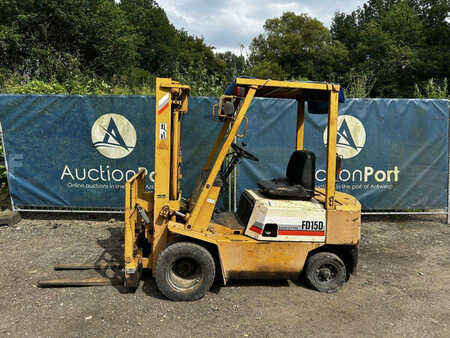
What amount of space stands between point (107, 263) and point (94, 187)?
7.50ft

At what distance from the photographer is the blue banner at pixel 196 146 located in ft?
21.4

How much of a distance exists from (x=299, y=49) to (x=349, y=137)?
4819 centimetres

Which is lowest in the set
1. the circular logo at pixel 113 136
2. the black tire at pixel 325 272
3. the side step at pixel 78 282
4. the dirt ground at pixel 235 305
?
the dirt ground at pixel 235 305

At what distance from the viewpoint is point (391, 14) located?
46.8 meters

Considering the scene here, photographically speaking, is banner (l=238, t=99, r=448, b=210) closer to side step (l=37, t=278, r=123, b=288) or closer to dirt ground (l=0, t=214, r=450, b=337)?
dirt ground (l=0, t=214, r=450, b=337)

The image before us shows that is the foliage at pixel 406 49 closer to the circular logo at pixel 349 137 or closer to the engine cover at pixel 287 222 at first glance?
the circular logo at pixel 349 137

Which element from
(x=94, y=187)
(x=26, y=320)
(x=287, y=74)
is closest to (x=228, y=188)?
(x=94, y=187)

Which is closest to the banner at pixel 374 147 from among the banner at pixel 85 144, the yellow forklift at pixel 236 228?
the banner at pixel 85 144

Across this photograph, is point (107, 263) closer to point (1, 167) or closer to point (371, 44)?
point (1, 167)

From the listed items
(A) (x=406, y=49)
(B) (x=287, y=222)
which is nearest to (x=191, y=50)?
(A) (x=406, y=49)

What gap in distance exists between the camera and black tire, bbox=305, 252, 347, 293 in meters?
4.12

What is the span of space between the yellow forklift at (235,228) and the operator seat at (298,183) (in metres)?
0.02

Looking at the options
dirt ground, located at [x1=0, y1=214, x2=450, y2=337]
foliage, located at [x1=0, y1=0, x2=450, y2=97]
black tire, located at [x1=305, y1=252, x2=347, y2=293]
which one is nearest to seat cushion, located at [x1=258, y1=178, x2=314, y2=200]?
black tire, located at [x1=305, y1=252, x2=347, y2=293]

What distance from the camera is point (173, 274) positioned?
155 inches
